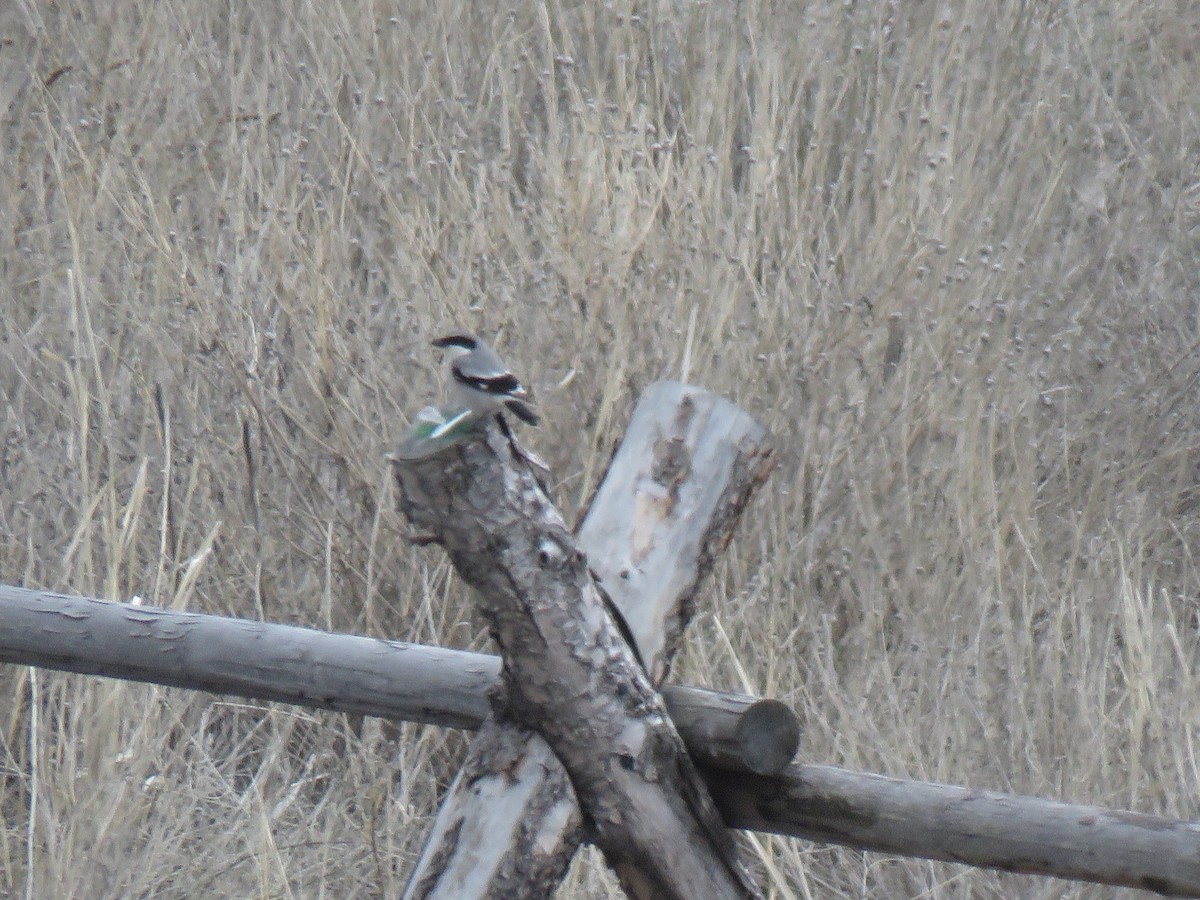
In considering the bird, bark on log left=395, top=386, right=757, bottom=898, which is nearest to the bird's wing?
the bird

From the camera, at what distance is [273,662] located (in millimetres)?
1874

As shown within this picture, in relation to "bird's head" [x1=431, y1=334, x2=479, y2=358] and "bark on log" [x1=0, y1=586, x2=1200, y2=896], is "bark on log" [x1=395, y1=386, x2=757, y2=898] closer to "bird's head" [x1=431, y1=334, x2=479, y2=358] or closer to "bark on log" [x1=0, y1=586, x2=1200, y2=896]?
"bark on log" [x1=0, y1=586, x2=1200, y2=896]

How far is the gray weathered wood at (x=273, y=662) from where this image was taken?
1838mm

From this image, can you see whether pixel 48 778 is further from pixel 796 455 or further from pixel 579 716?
pixel 796 455

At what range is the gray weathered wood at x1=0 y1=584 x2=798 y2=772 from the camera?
6.03 feet

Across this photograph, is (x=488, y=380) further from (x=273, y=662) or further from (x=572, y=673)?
(x=273, y=662)

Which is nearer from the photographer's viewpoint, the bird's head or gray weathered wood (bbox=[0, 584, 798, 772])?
gray weathered wood (bbox=[0, 584, 798, 772])

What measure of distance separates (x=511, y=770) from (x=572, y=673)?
14 cm

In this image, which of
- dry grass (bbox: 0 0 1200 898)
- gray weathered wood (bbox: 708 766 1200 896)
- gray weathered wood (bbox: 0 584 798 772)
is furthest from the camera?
dry grass (bbox: 0 0 1200 898)

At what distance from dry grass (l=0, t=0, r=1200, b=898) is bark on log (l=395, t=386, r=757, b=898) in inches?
27.9

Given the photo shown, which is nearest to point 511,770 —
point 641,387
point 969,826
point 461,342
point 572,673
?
point 572,673

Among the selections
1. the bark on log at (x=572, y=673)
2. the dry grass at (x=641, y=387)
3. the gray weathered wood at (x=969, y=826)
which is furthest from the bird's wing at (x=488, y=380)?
the dry grass at (x=641, y=387)

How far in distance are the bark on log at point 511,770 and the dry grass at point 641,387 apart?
22.0 inches

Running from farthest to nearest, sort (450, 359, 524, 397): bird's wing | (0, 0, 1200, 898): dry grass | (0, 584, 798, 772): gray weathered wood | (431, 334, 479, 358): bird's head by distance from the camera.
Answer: (0, 0, 1200, 898): dry grass
(431, 334, 479, 358): bird's head
(0, 584, 798, 772): gray weathered wood
(450, 359, 524, 397): bird's wing
